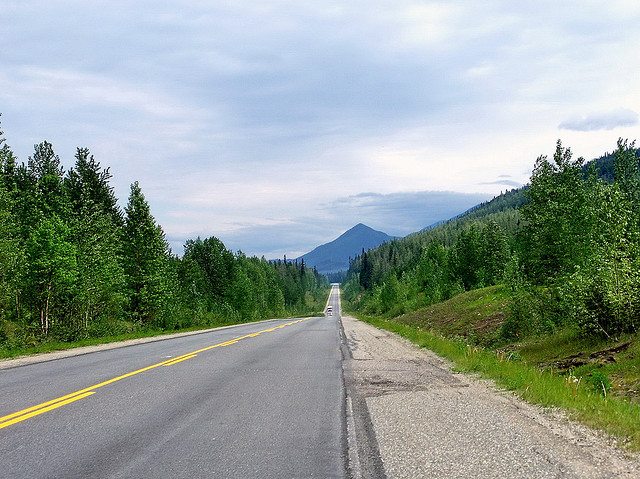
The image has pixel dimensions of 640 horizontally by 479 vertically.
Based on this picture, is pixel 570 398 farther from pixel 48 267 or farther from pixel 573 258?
pixel 48 267

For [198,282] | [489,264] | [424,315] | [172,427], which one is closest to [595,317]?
[172,427]

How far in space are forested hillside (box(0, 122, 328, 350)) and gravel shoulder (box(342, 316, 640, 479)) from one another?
17.8 metres

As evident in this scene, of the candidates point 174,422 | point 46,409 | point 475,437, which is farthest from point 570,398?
point 46,409

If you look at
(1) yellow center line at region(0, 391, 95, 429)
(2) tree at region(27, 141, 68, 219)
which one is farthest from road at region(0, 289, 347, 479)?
(2) tree at region(27, 141, 68, 219)

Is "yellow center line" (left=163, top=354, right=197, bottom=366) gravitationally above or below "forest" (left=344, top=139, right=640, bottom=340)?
below

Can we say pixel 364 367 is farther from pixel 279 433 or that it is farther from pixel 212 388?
pixel 279 433

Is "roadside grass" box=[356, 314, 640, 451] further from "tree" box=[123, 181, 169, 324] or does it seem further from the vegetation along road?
"tree" box=[123, 181, 169, 324]

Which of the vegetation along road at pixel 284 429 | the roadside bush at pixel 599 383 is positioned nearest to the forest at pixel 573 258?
the roadside bush at pixel 599 383

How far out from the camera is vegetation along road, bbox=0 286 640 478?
456 cm

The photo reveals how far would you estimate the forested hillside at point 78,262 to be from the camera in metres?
25.4

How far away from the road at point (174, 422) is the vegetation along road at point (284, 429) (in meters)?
0.02

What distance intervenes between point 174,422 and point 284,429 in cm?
147

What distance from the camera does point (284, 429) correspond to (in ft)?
19.5

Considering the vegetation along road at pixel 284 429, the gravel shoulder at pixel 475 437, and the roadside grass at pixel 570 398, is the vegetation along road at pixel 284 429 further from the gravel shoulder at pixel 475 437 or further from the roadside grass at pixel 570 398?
the roadside grass at pixel 570 398
